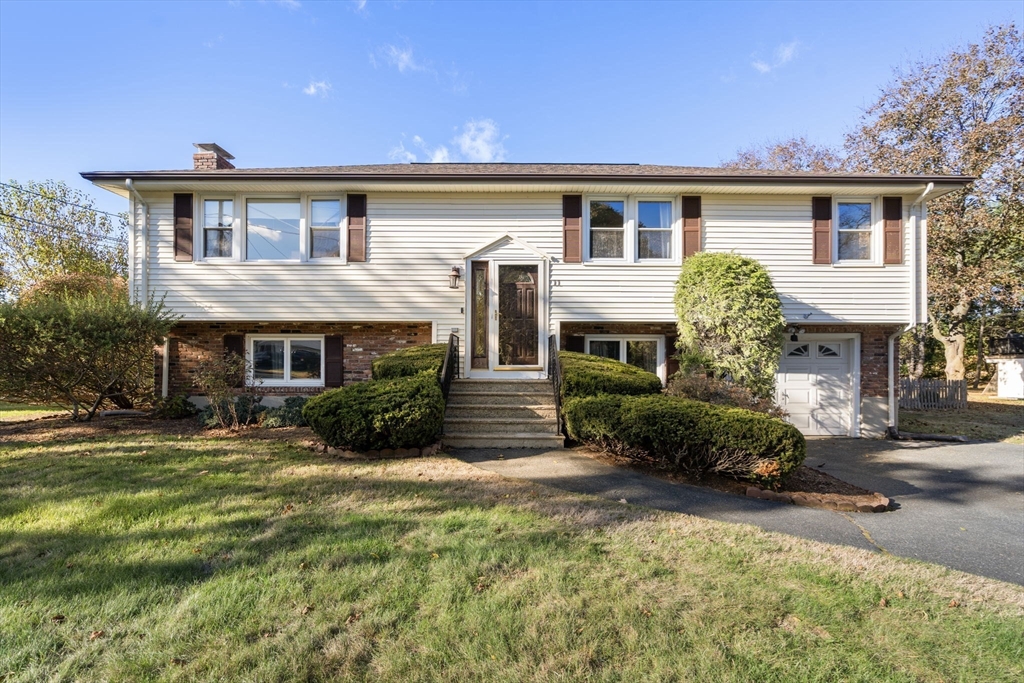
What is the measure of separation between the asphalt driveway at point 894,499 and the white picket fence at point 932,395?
9.89m

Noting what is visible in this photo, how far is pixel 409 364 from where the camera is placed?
26.1 ft

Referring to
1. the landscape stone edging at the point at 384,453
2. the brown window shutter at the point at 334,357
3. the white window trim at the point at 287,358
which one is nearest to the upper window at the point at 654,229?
Answer: the landscape stone edging at the point at 384,453

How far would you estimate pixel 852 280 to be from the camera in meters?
10.1

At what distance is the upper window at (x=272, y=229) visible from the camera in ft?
33.3

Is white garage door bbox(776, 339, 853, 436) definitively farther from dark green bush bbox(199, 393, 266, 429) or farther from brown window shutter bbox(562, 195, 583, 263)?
dark green bush bbox(199, 393, 266, 429)

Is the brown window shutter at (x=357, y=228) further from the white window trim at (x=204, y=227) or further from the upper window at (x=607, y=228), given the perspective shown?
the upper window at (x=607, y=228)

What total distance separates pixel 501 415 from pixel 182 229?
7.71 metres

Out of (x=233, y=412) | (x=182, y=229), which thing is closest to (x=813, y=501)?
(x=233, y=412)

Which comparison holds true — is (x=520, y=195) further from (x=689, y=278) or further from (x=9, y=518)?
(x=9, y=518)

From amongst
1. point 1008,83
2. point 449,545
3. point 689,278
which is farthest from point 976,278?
point 449,545

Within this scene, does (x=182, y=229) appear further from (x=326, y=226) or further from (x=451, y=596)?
(x=451, y=596)

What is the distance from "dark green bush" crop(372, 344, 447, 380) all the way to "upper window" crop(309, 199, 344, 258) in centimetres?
317

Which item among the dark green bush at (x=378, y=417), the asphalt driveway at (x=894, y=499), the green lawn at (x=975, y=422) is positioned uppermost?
the dark green bush at (x=378, y=417)

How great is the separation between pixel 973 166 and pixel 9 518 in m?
24.5
